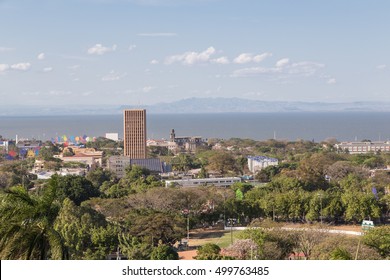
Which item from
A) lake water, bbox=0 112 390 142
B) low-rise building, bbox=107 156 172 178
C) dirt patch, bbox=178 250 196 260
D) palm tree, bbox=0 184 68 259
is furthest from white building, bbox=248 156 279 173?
lake water, bbox=0 112 390 142

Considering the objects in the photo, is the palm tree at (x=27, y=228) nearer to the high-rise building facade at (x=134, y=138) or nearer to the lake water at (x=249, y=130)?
the high-rise building facade at (x=134, y=138)

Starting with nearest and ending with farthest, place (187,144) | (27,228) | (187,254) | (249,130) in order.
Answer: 1. (27,228)
2. (187,254)
3. (187,144)
4. (249,130)

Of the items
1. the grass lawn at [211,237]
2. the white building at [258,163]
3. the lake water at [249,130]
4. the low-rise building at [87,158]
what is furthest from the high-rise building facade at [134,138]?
the lake water at [249,130]

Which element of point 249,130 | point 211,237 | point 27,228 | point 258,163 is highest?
point 27,228

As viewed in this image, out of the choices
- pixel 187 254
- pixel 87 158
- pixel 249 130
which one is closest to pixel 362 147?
A: pixel 87 158

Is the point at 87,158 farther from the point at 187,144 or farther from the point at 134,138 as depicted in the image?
the point at 187,144

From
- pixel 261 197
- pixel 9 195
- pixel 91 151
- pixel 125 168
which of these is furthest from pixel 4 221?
pixel 91 151
